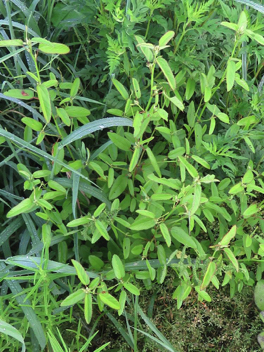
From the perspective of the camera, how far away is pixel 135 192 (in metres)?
1.26

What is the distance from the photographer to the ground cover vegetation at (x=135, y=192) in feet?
3.33

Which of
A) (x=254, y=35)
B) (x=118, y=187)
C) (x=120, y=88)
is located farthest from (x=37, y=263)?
(x=254, y=35)

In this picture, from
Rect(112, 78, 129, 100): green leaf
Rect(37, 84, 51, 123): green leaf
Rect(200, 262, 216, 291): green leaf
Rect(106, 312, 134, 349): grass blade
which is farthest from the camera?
Rect(106, 312, 134, 349): grass blade

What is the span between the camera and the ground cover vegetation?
1.01 metres

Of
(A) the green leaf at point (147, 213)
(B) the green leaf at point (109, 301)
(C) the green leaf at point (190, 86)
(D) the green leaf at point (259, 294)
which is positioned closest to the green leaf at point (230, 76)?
(C) the green leaf at point (190, 86)

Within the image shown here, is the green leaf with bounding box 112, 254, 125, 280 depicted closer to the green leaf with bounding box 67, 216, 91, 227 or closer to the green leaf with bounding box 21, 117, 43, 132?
the green leaf with bounding box 67, 216, 91, 227

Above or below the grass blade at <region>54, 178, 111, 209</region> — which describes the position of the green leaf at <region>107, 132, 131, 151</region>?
above

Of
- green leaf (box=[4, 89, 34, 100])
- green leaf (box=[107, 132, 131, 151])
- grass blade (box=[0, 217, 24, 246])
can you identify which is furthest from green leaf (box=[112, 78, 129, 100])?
grass blade (box=[0, 217, 24, 246])

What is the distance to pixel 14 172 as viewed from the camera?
56.1 inches

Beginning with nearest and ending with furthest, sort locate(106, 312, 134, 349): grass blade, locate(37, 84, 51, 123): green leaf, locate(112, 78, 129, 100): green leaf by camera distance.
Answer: locate(37, 84, 51, 123): green leaf, locate(112, 78, 129, 100): green leaf, locate(106, 312, 134, 349): grass blade

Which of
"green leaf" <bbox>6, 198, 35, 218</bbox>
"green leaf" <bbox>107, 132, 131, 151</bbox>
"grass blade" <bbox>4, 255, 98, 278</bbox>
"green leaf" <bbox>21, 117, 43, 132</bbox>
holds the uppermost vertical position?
"green leaf" <bbox>21, 117, 43, 132</bbox>

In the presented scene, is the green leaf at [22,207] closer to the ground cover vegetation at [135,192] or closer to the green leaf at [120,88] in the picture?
the ground cover vegetation at [135,192]

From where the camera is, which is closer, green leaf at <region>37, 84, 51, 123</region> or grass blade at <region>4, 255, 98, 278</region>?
green leaf at <region>37, 84, 51, 123</region>

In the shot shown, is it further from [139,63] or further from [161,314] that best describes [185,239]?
[139,63]
